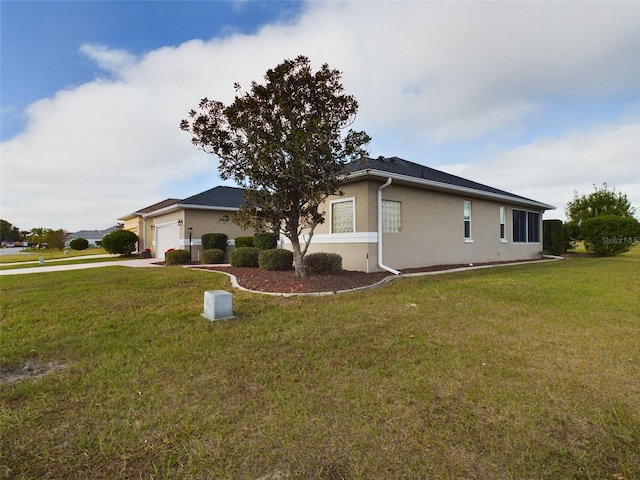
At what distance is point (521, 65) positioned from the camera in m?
10.0

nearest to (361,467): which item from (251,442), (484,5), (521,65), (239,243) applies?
(251,442)

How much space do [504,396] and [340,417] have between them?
1439 mm

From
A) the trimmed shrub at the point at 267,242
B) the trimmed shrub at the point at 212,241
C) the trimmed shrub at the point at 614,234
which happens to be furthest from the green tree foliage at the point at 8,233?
the trimmed shrub at the point at 614,234

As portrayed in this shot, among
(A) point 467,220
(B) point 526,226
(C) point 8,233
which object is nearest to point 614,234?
(B) point 526,226

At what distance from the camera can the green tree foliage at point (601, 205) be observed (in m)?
24.0

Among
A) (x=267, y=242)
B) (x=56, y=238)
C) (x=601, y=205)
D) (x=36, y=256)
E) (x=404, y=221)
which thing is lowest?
(x=36, y=256)

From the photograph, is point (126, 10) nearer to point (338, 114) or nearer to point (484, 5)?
point (338, 114)

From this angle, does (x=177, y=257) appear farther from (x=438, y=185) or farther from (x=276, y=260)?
(x=438, y=185)

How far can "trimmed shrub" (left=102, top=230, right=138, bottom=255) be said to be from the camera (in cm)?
2170

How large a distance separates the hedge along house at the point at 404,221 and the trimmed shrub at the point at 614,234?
25.7 ft

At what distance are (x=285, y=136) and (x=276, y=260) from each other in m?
4.18

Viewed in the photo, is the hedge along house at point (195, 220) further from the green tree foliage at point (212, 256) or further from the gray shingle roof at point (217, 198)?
the green tree foliage at point (212, 256)

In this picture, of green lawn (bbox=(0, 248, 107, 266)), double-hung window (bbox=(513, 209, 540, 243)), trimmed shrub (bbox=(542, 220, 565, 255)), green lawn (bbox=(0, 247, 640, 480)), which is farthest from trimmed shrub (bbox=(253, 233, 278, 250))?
green lawn (bbox=(0, 248, 107, 266))

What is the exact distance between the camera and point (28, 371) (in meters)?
3.58
